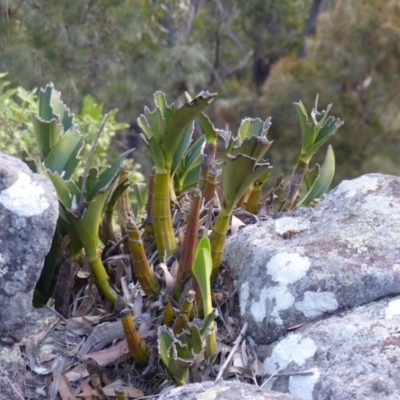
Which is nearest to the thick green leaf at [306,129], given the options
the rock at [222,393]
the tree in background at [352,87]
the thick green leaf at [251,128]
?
the thick green leaf at [251,128]

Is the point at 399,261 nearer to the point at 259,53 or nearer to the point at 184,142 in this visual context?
the point at 184,142

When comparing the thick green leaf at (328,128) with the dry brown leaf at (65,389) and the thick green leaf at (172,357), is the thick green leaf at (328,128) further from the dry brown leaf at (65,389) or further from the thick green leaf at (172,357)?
the dry brown leaf at (65,389)

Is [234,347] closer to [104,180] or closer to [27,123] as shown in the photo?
[104,180]

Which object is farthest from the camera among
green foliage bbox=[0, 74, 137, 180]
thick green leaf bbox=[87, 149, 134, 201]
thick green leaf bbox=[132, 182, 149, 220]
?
green foliage bbox=[0, 74, 137, 180]

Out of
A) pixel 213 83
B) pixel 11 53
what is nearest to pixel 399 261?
pixel 11 53

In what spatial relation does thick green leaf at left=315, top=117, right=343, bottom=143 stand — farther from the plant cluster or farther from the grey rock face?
the grey rock face

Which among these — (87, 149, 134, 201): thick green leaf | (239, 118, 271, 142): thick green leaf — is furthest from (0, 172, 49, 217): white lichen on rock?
(239, 118, 271, 142): thick green leaf
